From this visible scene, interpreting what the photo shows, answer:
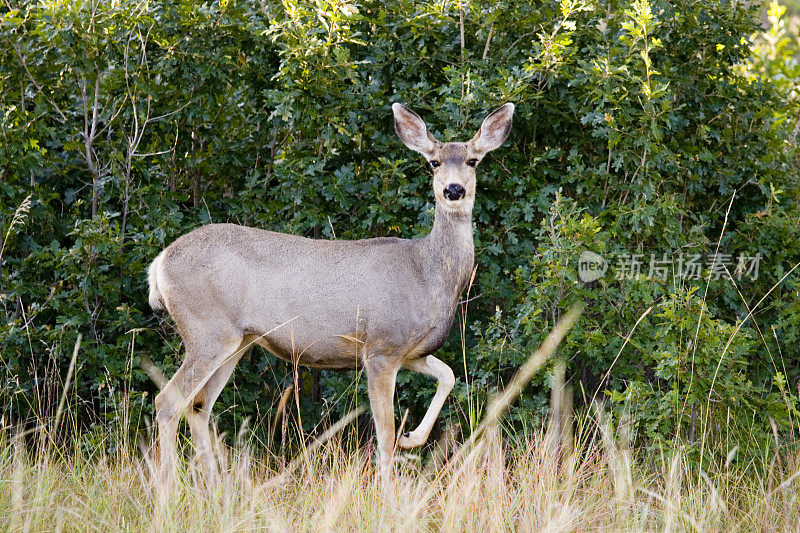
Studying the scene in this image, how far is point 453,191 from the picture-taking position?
211 inches

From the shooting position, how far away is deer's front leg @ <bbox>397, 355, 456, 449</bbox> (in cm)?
550

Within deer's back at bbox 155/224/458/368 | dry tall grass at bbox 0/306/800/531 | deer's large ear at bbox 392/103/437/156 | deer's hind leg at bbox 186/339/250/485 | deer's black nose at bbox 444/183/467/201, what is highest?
deer's large ear at bbox 392/103/437/156

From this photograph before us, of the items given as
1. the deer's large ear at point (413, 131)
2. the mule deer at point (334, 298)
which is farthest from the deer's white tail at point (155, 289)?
the deer's large ear at point (413, 131)

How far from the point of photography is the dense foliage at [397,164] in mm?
5988

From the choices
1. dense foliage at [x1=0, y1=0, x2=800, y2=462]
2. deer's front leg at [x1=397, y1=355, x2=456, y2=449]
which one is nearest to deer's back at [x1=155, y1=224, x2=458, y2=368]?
deer's front leg at [x1=397, y1=355, x2=456, y2=449]

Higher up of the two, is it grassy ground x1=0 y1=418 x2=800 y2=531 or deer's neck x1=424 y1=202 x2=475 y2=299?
deer's neck x1=424 y1=202 x2=475 y2=299

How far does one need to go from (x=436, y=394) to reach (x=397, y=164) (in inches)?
61.1

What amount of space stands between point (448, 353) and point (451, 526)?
2.35 metres

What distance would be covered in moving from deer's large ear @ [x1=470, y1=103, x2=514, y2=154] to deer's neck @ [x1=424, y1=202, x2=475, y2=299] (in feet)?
1.35

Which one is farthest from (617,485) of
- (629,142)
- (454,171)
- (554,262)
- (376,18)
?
(376,18)

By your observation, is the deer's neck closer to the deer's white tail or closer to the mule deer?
the mule deer

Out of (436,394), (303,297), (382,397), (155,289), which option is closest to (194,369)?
(155,289)

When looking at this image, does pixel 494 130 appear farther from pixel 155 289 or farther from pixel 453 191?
pixel 155 289

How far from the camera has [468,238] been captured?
18.5 ft
